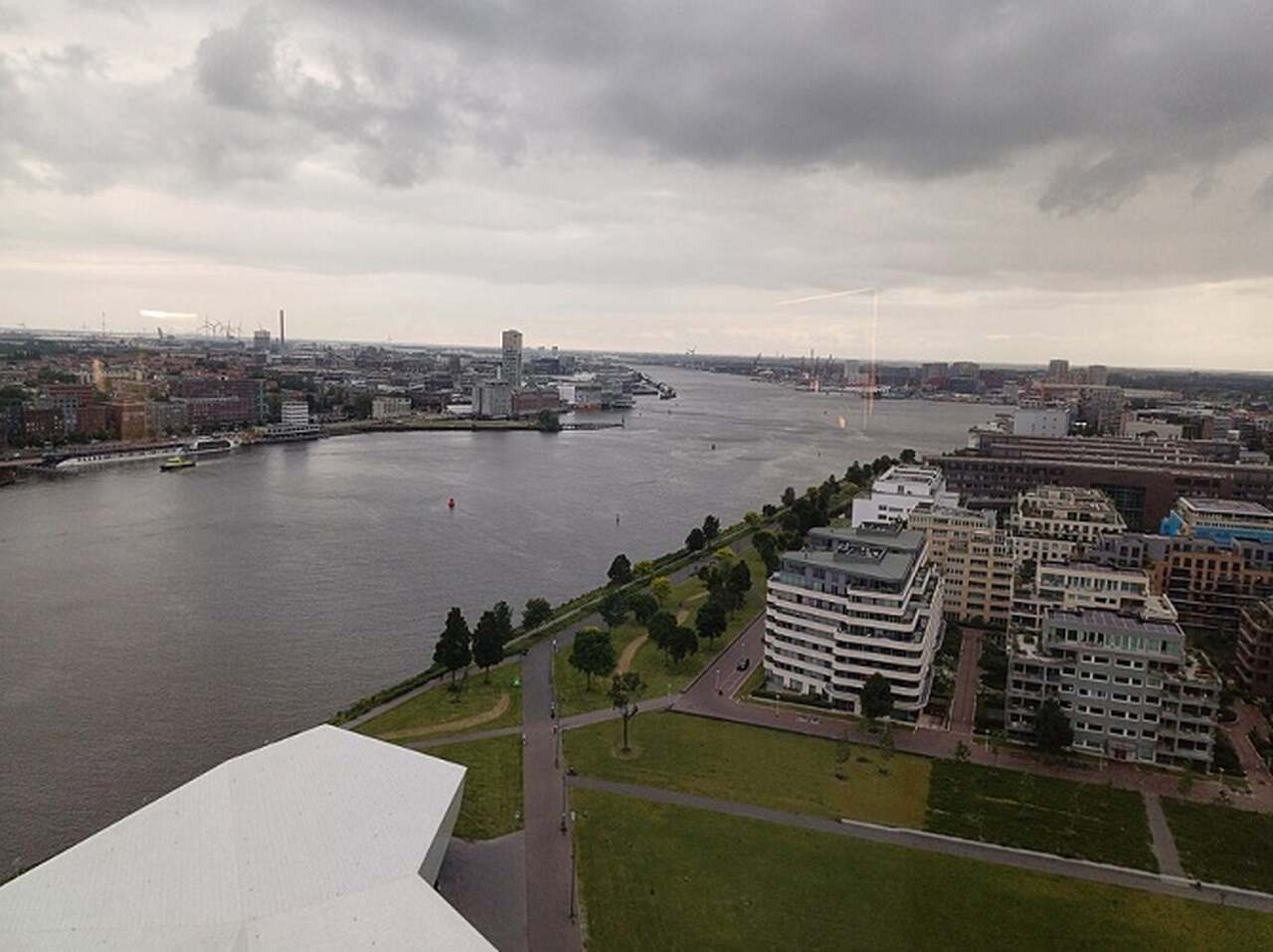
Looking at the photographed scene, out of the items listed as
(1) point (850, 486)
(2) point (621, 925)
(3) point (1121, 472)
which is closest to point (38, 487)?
(1) point (850, 486)

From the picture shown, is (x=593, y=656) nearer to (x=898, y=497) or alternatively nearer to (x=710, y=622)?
(x=710, y=622)

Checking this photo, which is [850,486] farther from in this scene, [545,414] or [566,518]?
[545,414]

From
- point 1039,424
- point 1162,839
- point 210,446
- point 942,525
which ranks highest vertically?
point 1039,424

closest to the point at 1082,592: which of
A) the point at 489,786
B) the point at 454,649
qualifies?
the point at 454,649

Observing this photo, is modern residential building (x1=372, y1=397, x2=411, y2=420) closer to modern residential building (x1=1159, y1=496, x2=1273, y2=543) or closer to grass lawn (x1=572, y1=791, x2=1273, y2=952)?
modern residential building (x1=1159, y1=496, x2=1273, y2=543)

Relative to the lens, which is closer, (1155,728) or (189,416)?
(1155,728)

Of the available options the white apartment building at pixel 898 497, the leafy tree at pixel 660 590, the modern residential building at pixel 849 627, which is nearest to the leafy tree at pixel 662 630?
the modern residential building at pixel 849 627
